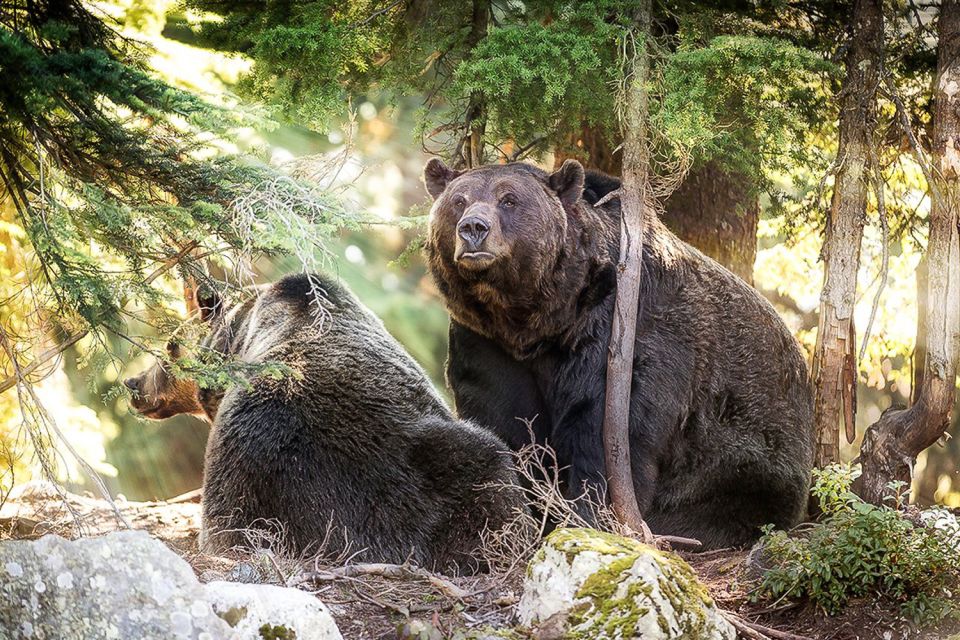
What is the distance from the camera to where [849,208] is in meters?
7.91

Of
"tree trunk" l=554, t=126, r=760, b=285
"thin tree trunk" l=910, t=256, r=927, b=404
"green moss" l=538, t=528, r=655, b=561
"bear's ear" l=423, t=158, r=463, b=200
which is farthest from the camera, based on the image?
"tree trunk" l=554, t=126, r=760, b=285

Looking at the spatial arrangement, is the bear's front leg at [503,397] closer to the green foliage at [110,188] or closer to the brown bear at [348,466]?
the brown bear at [348,466]

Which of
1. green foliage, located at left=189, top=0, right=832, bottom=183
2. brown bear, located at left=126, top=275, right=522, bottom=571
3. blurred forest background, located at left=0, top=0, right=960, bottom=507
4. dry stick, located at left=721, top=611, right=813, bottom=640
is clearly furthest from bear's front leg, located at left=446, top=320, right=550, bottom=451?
dry stick, located at left=721, top=611, right=813, bottom=640

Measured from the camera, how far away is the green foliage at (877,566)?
559 cm

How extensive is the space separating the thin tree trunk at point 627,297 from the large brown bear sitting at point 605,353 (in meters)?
0.14

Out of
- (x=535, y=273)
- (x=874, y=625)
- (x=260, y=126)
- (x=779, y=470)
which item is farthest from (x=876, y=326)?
(x=260, y=126)

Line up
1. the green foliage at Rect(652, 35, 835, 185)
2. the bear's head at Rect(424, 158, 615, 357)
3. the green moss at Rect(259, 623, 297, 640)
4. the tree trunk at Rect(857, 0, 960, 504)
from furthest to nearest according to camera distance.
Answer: the tree trunk at Rect(857, 0, 960, 504) → the bear's head at Rect(424, 158, 615, 357) → the green foliage at Rect(652, 35, 835, 185) → the green moss at Rect(259, 623, 297, 640)

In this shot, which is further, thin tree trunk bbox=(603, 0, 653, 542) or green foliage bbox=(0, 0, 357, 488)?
thin tree trunk bbox=(603, 0, 653, 542)

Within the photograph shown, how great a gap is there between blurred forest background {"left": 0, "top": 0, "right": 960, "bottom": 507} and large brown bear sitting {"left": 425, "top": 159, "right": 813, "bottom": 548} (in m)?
0.64

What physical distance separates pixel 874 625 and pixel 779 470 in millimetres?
2465

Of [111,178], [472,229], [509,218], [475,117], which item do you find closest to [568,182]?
[509,218]

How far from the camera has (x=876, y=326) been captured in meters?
10.5

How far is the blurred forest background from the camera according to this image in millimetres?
7086

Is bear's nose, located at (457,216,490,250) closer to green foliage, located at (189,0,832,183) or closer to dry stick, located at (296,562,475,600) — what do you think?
green foliage, located at (189,0,832,183)
